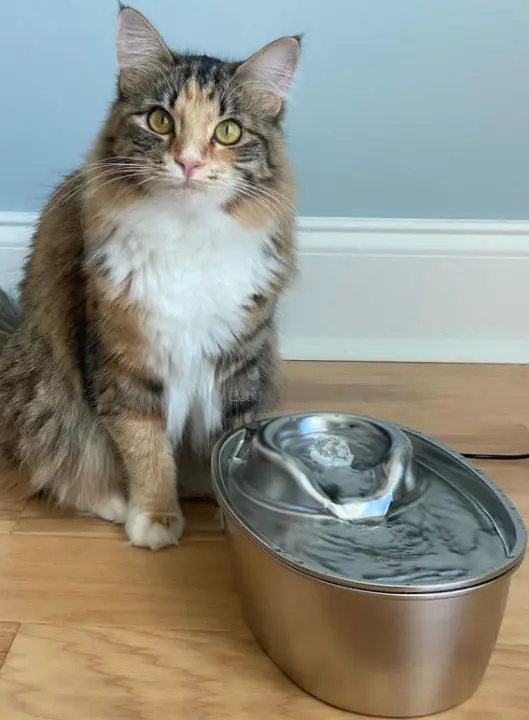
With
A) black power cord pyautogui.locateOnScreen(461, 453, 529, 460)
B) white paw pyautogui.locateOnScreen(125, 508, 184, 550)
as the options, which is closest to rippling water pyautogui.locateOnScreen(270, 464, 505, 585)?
white paw pyautogui.locateOnScreen(125, 508, 184, 550)

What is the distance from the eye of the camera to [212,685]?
3.04ft

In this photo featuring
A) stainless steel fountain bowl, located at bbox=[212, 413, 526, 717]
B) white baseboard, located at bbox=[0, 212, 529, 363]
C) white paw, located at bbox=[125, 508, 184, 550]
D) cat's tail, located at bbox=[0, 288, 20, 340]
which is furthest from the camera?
white baseboard, located at bbox=[0, 212, 529, 363]

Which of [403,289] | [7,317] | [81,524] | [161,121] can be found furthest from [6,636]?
[403,289]

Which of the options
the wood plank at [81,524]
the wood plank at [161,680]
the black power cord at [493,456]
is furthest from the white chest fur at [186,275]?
the black power cord at [493,456]

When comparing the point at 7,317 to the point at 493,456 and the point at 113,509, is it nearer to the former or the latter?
the point at 113,509

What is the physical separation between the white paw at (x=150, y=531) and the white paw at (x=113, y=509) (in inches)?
1.6

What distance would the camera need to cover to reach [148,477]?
46.2 inches

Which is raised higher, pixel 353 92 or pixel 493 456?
pixel 353 92

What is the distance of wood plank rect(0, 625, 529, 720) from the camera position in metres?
0.89

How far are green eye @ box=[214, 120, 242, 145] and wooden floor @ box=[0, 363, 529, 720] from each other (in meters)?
0.60

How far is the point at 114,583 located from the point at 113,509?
161 millimetres

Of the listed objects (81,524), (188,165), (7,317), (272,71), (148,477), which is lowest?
(81,524)

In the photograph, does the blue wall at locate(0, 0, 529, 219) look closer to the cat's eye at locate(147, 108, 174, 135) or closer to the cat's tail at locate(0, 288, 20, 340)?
the cat's tail at locate(0, 288, 20, 340)

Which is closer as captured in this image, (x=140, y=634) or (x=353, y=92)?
(x=140, y=634)
